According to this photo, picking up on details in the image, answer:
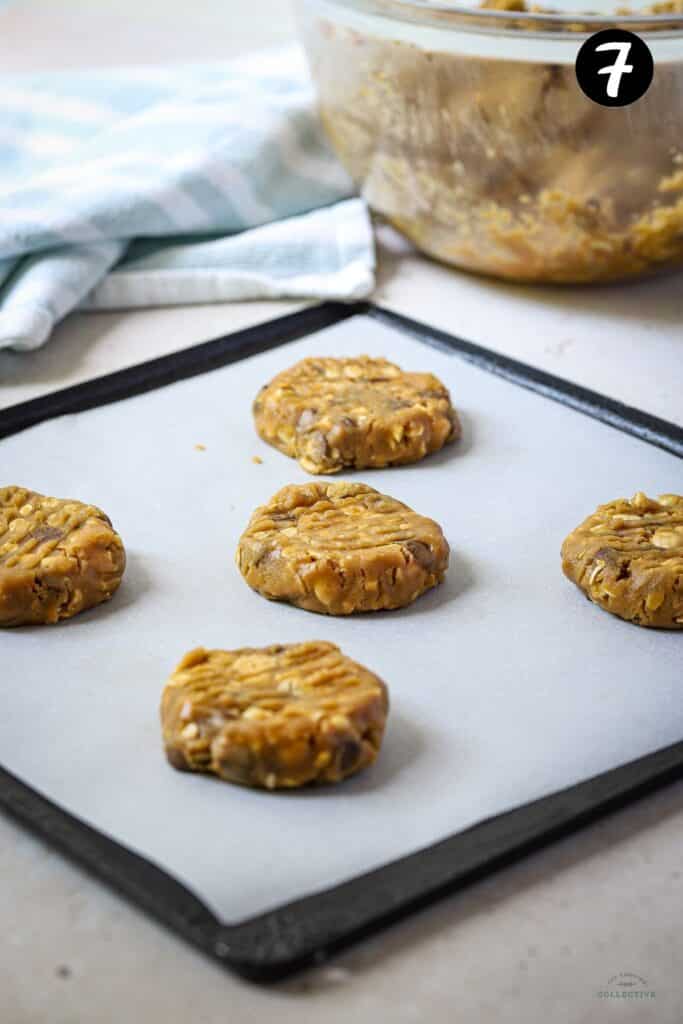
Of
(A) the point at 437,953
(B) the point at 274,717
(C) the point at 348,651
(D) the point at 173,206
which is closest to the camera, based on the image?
(A) the point at 437,953

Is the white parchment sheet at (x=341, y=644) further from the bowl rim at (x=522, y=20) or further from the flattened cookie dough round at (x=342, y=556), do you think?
the bowl rim at (x=522, y=20)

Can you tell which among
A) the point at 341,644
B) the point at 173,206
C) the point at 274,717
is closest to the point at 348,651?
the point at 341,644

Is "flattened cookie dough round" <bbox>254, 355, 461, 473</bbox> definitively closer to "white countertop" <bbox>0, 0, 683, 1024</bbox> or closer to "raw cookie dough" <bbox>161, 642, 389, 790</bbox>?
"raw cookie dough" <bbox>161, 642, 389, 790</bbox>

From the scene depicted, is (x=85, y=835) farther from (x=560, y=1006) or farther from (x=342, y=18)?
(x=342, y=18)

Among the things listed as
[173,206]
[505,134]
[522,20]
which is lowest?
[173,206]

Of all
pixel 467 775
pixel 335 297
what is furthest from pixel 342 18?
pixel 467 775

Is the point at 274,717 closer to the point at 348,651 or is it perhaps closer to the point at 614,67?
the point at 348,651

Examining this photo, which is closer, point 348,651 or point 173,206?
point 348,651
